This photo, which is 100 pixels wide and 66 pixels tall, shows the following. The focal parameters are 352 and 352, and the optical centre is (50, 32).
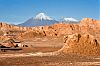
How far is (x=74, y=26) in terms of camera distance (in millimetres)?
147750

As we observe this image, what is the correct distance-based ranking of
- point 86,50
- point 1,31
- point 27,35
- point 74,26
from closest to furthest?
point 86,50 < point 27,35 < point 74,26 < point 1,31

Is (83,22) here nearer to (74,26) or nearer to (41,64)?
(74,26)

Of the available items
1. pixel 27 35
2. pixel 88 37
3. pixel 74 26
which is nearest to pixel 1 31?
pixel 74 26

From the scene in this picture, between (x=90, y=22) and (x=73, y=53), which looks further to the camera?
(x=90, y=22)

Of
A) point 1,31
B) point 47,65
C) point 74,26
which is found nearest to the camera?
point 47,65

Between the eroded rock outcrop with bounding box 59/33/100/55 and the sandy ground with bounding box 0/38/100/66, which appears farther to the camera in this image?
the eroded rock outcrop with bounding box 59/33/100/55

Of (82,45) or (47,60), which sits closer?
(47,60)

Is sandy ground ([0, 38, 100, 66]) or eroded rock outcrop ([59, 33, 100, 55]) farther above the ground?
eroded rock outcrop ([59, 33, 100, 55])

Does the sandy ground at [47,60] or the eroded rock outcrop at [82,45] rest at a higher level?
the eroded rock outcrop at [82,45]

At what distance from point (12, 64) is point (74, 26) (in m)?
120

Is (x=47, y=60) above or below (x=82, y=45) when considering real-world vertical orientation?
below

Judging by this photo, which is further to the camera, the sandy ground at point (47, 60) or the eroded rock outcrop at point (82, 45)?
the eroded rock outcrop at point (82, 45)

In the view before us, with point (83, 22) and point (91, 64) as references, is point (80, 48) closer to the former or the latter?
point (91, 64)

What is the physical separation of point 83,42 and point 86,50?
117 centimetres
